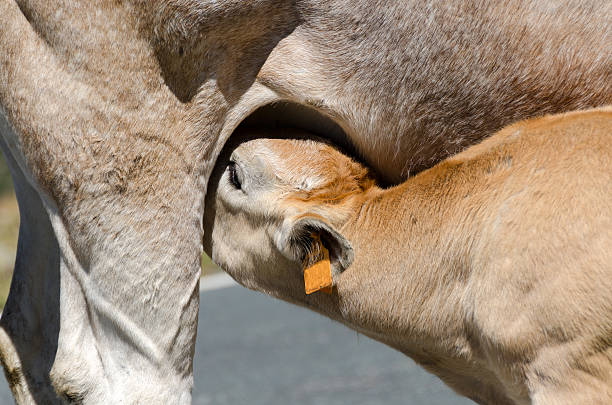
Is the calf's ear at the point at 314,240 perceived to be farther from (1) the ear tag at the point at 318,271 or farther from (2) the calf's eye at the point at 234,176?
(2) the calf's eye at the point at 234,176

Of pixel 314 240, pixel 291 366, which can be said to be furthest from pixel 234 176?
pixel 291 366

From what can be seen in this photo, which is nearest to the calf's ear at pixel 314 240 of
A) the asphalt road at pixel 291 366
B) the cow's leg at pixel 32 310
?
the cow's leg at pixel 32 310

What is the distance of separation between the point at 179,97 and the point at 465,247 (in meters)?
1.14

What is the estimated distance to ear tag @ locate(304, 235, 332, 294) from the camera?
3.35 m

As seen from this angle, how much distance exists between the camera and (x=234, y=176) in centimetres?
372

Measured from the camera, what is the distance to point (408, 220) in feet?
11.2

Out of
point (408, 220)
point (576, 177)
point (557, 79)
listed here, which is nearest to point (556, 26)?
point (557, 79)

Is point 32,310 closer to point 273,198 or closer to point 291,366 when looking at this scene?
point 273,198

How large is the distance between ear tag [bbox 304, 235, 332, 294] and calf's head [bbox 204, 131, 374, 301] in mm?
124

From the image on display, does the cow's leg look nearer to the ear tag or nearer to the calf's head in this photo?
the calf's head

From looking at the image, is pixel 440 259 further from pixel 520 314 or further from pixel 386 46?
pixel 386 46

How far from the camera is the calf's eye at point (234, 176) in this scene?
12.2 ft

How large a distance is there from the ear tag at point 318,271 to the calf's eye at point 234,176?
1.75ft

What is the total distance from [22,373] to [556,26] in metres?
2.49
